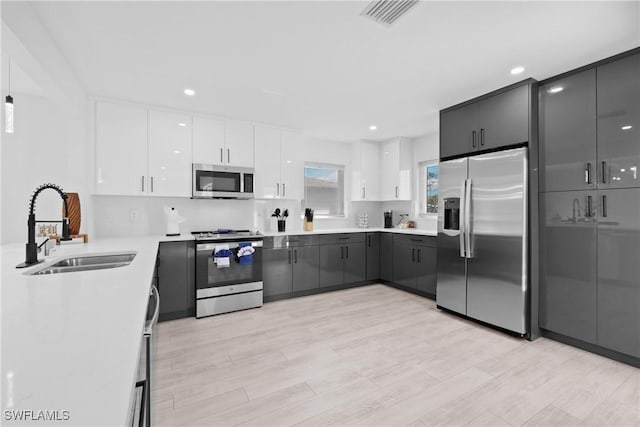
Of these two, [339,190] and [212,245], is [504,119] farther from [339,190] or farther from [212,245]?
[212,245]

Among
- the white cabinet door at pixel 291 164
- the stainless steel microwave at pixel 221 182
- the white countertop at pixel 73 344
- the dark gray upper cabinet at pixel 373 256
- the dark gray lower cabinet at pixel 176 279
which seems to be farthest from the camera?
the dark gray upper cabinet at pixel 373 256

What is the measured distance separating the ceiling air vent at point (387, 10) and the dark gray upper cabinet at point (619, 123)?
1.86m

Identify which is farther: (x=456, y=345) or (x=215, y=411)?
(x=456, y=345)

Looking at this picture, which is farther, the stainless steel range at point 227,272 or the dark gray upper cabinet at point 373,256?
the dark gray upper cabinet at point 373,256

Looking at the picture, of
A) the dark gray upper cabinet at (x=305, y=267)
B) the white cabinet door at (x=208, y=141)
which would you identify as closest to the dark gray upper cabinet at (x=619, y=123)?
the dark gray upper cabinet at (x=305, y=267)

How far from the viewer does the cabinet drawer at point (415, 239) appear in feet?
12.9

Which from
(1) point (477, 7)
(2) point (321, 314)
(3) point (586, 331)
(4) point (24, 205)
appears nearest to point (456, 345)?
(3) point (586, 331)

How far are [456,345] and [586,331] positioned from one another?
1041 millimetres

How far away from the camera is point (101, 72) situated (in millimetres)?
2613

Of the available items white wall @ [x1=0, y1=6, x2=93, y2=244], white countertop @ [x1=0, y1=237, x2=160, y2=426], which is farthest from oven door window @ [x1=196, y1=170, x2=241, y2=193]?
white countertop @ [x1=0, y1=237, x2=160, y2=426]

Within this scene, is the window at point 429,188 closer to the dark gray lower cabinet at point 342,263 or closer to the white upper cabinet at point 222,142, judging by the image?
the dark gray lower cabinet at point 342,263

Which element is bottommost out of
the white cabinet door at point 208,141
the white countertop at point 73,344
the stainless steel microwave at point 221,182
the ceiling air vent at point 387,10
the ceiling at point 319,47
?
the white countertop at point 73,344

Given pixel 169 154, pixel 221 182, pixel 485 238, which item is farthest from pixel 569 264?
pixel 169 154

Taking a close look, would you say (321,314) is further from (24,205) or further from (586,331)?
(24,205)
